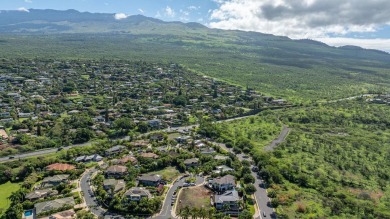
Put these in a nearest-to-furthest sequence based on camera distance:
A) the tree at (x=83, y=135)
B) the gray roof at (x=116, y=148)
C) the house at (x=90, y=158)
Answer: the house at (x=90, y=158)
the gray roof at (x=116, y=148)
the tree at (x=83, y=135)

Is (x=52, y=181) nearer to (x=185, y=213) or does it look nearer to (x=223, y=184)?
(x=185, y=213)

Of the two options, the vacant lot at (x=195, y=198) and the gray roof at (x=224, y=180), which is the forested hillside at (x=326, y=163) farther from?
the vacant lot at (x=195, y=198)

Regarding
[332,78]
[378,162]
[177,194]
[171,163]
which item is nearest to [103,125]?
[171,163]

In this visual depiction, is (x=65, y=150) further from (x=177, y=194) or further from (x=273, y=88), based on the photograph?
(x=273, y=88)

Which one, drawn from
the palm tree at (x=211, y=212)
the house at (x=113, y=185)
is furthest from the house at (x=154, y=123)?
the palm tree at (x=211, y=212)

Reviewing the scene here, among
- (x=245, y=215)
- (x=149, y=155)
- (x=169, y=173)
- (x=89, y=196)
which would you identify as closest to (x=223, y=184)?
(x=245, y=215)

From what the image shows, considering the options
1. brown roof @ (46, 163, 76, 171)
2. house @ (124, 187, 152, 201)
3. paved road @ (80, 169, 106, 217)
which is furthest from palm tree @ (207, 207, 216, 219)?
brown roof @ (46, 163, 76, 171)
